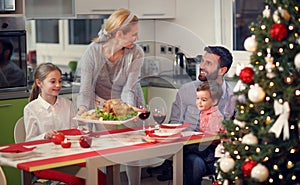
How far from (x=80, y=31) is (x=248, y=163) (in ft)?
12.4

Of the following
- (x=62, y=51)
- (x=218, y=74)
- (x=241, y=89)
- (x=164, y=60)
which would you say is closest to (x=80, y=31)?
(x=62, y=51)

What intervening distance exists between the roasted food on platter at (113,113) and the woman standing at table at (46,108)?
299 millimetres

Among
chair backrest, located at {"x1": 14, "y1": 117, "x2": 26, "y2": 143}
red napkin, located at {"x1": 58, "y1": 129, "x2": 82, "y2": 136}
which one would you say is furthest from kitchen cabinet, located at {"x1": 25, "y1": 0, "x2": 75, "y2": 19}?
red napkin, located at {"x1": 58, "y1": 129, "x2": 82, "y2": 136}

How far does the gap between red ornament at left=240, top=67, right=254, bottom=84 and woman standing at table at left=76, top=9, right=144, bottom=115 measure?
1.49 metres

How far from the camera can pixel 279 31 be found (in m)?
3.25

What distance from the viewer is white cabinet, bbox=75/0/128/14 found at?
5.89m

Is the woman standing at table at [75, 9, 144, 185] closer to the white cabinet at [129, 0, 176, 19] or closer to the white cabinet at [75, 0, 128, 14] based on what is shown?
the white cabinet at [75, 0, 128, 14]

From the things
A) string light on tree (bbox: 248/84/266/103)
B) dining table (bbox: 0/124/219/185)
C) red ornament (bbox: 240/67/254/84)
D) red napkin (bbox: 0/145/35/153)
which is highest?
red ornament (bbox: 240/67/254/84)

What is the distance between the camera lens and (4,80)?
5453 millimetres

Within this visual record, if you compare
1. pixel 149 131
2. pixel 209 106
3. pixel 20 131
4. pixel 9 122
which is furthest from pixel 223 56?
pixel 9 122

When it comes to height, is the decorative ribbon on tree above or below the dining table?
above

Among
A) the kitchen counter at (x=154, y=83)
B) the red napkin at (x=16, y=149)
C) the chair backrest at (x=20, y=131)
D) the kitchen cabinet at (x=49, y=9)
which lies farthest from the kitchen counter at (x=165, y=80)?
the red napkin at (x=16, y=149)

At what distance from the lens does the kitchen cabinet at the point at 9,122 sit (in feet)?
17.7

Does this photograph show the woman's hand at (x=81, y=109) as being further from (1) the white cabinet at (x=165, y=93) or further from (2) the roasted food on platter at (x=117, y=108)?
(1) the white cabinet at (x=165, y=93)
